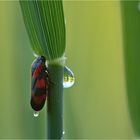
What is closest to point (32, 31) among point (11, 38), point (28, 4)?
point (28, 4)

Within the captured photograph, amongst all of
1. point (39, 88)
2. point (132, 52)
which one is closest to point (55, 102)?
point (39, 88)

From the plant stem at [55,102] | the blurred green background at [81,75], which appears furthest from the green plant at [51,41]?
the blurred green background at [81,75]

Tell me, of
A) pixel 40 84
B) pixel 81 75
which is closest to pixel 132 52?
pixel 81 75

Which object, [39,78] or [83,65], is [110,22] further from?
[39,78]

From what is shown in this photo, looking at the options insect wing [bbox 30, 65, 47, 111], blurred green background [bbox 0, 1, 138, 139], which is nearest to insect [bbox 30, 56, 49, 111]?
insect wing [bbox 30, 65, 47, 111]

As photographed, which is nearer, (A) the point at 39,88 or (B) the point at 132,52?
(A) the point at 39,88

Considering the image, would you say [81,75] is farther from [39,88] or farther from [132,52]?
[39,88]

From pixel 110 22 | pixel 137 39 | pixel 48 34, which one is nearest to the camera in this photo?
pixel 48 34
